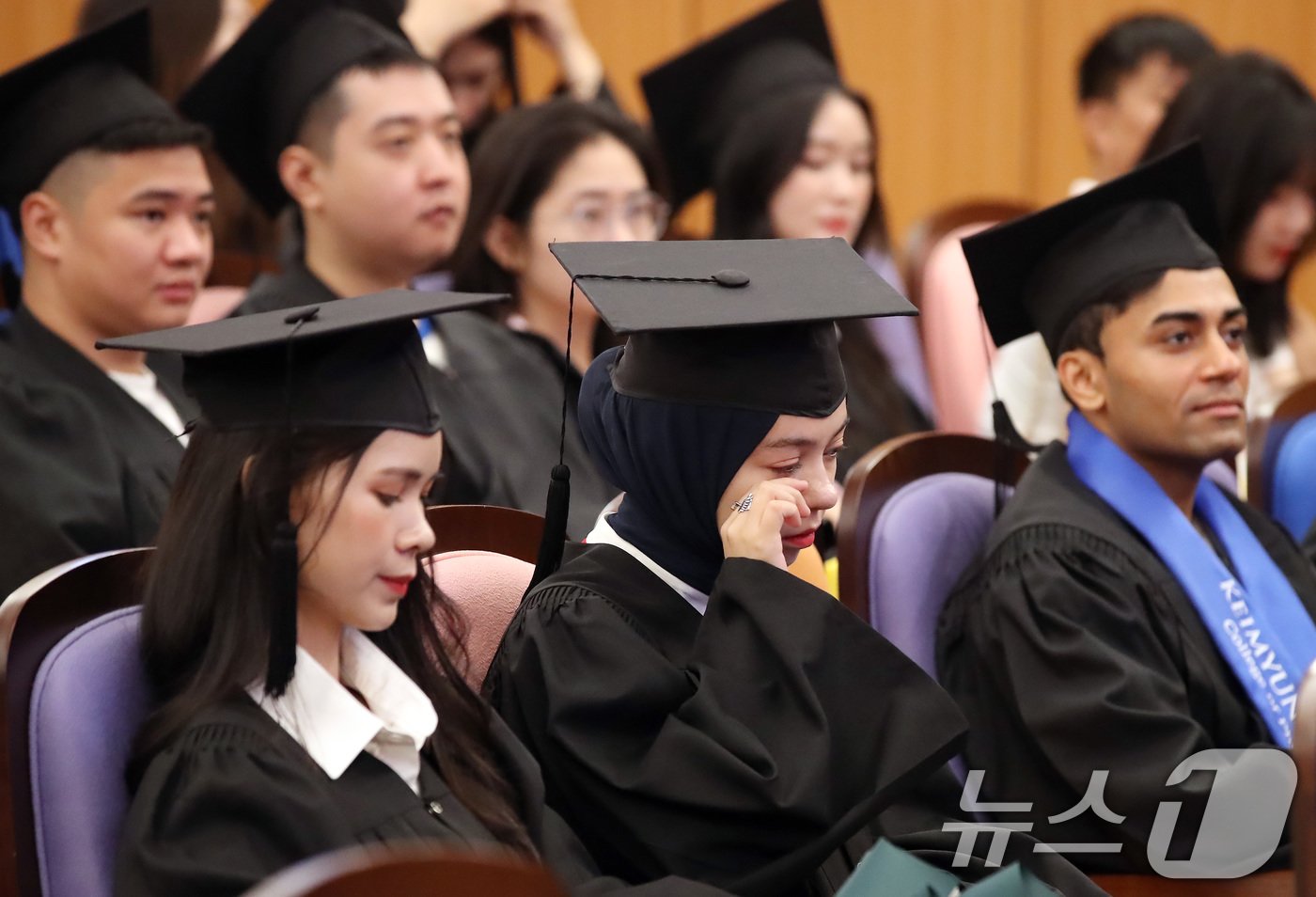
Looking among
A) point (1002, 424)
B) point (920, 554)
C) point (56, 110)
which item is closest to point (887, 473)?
point (920, 554)

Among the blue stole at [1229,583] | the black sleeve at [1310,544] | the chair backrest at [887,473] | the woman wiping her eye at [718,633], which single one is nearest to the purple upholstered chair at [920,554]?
the chair backrest at [887,473]

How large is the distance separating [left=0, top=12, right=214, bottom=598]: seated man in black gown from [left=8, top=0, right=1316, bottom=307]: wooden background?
10.6 feet

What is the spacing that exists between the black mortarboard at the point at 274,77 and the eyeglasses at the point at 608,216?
467 millimetres

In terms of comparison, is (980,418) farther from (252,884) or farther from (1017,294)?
(252,884)

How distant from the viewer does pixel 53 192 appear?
9.62 feet

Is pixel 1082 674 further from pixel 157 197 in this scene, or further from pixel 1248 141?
pixel 1248 141

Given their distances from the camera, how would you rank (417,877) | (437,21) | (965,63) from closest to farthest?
(417,877) → (437,21) → (965,63)

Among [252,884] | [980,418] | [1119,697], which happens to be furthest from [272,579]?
[980,418]

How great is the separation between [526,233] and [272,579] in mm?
2034

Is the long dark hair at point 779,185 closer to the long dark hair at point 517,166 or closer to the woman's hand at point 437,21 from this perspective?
the long dark hair at point 517,166

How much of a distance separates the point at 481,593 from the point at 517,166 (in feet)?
5.40

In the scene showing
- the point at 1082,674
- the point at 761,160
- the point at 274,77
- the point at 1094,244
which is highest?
the point at 274,77

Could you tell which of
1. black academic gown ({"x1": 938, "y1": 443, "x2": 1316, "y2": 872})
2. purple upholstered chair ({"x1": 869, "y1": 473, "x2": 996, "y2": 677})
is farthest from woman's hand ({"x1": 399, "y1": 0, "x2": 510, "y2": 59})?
black academic gown ({"x1": 938, "y1": 443, "x2": 1316, "y2": 872})

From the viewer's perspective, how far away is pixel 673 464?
76.2 inches
